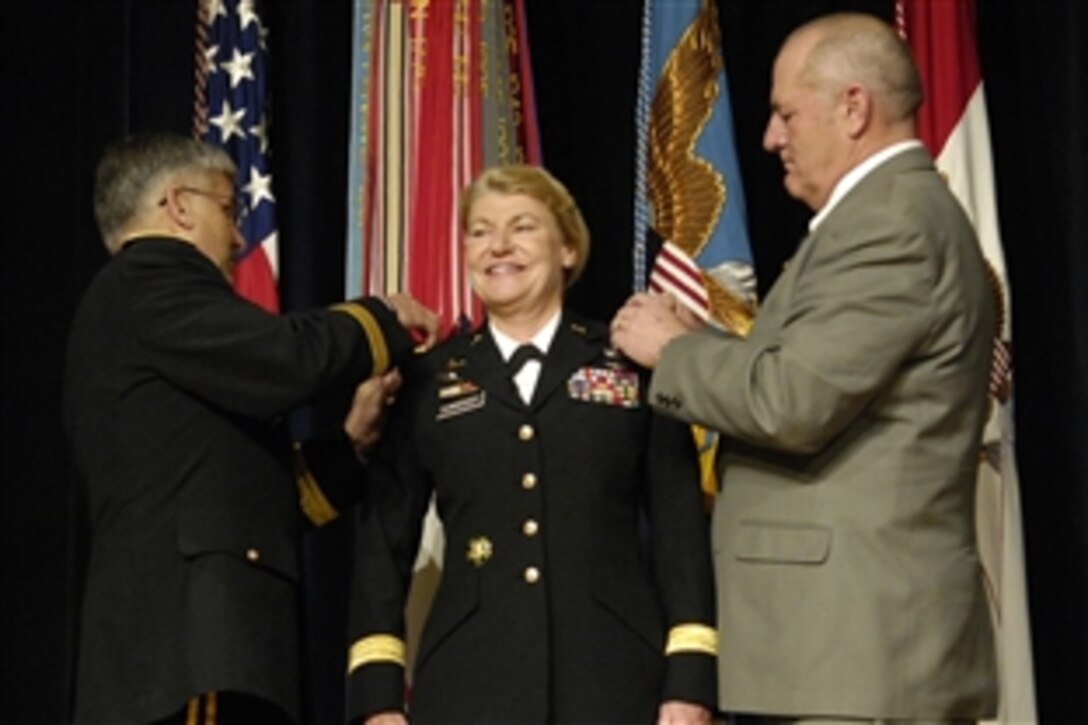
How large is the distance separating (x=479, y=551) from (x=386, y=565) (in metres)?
0.18

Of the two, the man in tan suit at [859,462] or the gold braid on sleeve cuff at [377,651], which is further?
the gold braid on sleeve cuff at [377,651]

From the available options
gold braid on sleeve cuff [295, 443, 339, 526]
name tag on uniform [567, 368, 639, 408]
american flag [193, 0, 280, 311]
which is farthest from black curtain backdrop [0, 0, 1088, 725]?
name tag on uniform [567, 368, 639, 408]

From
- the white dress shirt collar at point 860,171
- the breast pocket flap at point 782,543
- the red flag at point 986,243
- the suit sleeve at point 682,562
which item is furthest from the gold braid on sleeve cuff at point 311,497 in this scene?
the red flag at point 986,243

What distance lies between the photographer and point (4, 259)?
15.8 feet

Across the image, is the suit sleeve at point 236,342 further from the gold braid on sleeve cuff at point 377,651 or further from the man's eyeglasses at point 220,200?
the gold braid on sleeve cuff at point 377,651

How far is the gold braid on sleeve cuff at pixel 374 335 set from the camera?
3.35 meters

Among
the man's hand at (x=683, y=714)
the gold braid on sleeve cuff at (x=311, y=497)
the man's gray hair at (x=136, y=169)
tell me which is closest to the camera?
the man's hand at (x=683, y=714)

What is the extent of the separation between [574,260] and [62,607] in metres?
1.95

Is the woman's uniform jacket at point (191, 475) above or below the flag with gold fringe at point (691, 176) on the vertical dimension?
below

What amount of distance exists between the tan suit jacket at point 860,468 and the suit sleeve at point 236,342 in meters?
0.56

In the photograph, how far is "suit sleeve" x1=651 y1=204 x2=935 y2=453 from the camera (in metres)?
2.97

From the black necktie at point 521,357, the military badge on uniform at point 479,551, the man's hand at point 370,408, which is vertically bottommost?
the military badge on uniform at point 479,551

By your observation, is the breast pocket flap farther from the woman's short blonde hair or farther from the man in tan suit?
the woman's short blonde hair

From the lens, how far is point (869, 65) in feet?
10.5
